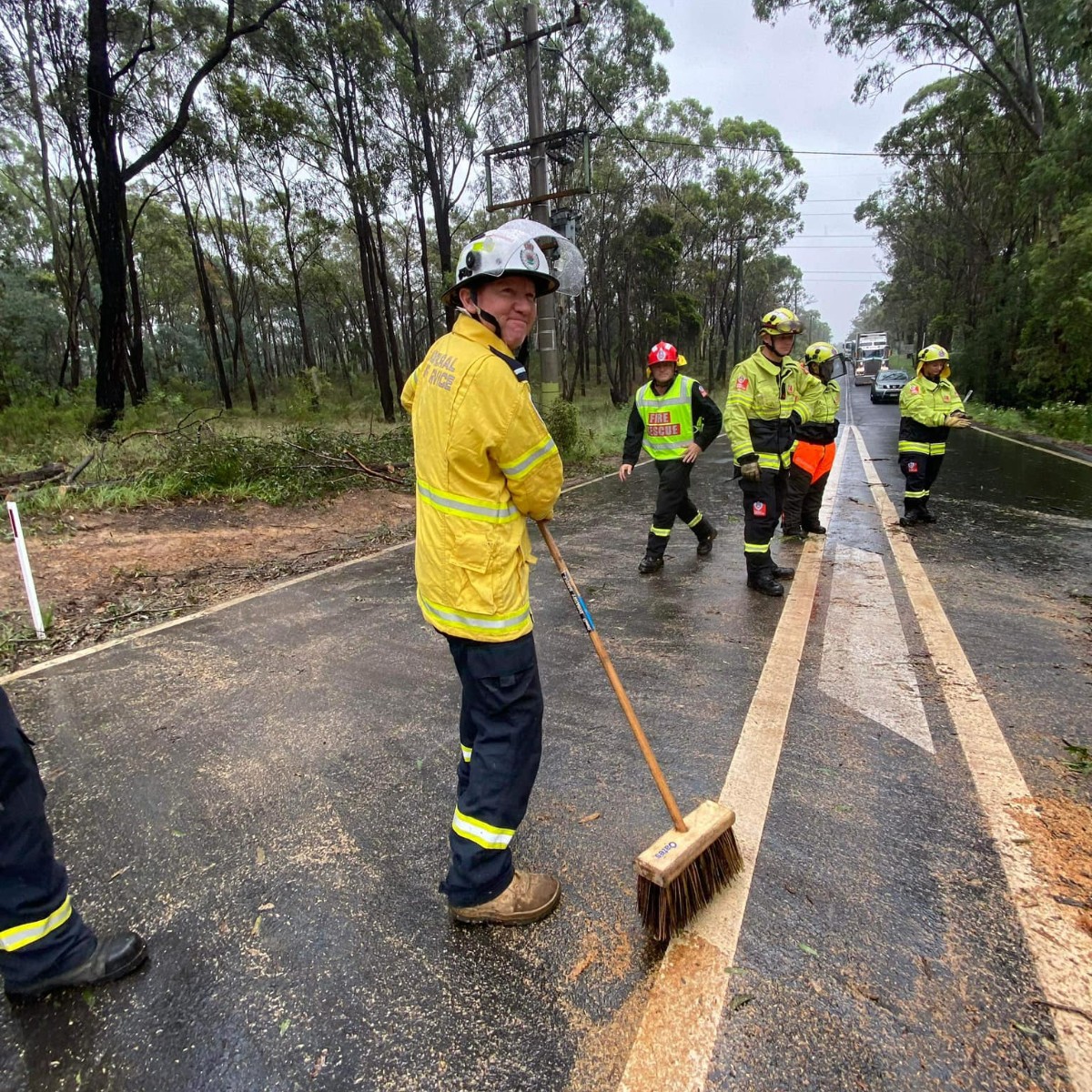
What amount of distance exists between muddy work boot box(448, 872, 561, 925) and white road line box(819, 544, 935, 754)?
71.3 inches

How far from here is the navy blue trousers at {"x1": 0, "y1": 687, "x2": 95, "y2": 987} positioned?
1646 mm

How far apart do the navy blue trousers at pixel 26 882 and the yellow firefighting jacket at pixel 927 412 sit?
7116mm

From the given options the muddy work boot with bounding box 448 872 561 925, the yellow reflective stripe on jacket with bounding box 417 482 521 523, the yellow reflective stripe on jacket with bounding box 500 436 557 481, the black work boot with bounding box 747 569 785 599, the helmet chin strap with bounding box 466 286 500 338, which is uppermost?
the helmet chin strap with bounding box 466 286 500 338

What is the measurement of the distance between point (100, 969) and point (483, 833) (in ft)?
3.62

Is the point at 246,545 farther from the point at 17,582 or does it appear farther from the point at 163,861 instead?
the point at 163,861

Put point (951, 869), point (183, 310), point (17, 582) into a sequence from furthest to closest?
point (183, 310), point (17, 582), point (951, 869)

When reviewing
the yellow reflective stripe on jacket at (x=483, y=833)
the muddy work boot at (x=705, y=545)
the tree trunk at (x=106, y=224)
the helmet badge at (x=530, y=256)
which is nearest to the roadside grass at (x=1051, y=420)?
the muddy work boot at (x=705, y=545)

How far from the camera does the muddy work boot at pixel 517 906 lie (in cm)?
190

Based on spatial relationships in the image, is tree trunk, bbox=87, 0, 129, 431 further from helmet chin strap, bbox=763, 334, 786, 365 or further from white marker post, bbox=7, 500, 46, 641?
helmet chin strap, bbox=763, 334, 786, 365

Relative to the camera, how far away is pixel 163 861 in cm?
226

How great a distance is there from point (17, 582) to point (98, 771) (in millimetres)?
3687

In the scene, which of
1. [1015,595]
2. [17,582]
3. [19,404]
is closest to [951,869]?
[1015,595]

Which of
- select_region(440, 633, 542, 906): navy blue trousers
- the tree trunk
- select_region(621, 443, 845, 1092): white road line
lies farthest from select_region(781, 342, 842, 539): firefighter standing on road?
the tree trunk

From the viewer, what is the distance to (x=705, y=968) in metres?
1.72
